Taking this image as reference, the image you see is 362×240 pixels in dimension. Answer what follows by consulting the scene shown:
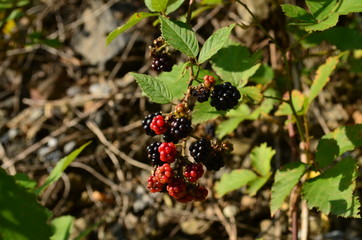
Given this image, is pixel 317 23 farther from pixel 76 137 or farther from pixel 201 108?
pixel 76 137

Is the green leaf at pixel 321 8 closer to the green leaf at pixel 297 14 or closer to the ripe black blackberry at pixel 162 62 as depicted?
the green leaf at pixel 297 14

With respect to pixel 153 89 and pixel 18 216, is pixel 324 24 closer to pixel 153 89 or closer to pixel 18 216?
Answer: pixel 153 89

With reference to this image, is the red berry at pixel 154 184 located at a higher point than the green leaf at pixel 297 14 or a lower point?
lower

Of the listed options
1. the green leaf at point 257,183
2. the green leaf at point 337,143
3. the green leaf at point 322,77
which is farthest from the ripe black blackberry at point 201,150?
the green leaf at point 322,77

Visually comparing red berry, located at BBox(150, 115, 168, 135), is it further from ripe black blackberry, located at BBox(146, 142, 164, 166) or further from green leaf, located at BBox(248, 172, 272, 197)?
green leaf, located at BBox(248, 172, 272, 197)

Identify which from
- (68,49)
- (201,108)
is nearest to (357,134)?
(201,108)
